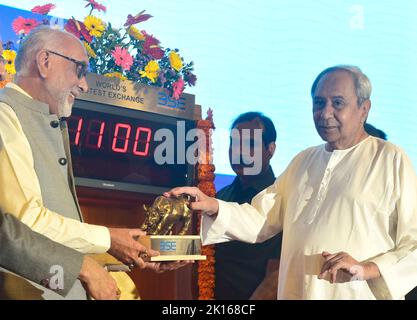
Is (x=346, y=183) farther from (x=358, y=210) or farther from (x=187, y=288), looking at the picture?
(x=187, y=288)

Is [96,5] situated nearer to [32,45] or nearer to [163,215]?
Answer: [32,45]

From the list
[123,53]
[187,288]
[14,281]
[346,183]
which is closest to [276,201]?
[346,183]

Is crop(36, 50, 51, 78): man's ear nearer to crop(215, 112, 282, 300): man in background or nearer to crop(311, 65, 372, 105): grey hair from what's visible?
crop(215, 112, 282, 300): man in background

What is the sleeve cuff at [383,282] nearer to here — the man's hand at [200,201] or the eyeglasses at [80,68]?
the man's hand at [200,201]

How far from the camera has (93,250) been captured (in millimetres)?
2229

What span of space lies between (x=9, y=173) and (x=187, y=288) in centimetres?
94

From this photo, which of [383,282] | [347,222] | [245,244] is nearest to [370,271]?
[383,282]

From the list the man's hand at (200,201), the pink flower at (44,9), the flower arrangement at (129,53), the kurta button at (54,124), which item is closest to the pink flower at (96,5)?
the flower arrangement at (129,53)

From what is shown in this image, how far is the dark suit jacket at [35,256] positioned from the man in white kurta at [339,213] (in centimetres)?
52

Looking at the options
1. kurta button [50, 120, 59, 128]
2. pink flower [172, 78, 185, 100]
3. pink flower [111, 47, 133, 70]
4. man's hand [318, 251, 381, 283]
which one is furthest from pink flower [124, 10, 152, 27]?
man's hand [318, 251, 381, 283]

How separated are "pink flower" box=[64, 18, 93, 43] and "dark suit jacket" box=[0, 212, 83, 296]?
0.87m

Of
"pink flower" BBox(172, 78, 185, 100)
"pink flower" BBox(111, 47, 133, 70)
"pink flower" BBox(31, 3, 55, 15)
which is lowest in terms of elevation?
"pink flower" BBox(172, 78, 185, 100)

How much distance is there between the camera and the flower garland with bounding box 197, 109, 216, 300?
111 inches

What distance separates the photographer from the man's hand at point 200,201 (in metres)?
2.51
